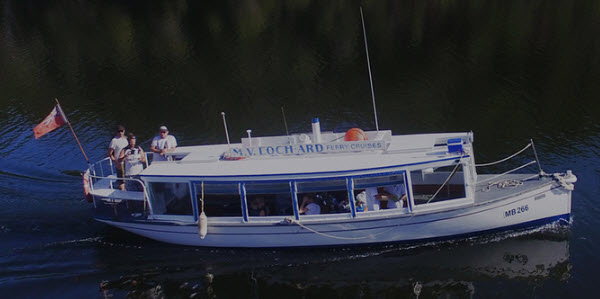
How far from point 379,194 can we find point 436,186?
2.33 m

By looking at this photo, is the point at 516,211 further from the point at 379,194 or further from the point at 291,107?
the point at 291,107

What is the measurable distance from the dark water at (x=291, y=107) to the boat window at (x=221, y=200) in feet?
3.97

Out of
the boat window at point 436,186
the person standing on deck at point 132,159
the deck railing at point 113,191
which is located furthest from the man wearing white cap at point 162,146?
the boat window at point 436,186

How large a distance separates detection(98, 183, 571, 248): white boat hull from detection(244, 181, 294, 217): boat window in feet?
1.79

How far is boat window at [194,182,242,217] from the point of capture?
17125mm

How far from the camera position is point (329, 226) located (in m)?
16.1

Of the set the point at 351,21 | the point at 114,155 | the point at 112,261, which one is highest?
the point at 351,21

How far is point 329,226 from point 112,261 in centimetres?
658

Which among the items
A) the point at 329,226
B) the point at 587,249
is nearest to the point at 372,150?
the point at 329,226

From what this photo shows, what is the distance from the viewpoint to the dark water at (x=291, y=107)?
15.7 meters

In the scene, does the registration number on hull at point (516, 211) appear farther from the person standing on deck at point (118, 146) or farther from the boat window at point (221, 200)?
the person standing on deck at point (118, 146)

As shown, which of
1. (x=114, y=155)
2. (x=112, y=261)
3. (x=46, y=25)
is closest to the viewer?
(x=112, y=261)

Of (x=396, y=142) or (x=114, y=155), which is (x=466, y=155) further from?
(x=114, y=155)

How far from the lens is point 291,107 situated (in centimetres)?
3016
